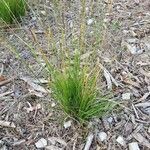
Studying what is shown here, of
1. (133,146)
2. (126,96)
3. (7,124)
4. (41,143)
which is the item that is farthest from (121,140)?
(7,124)

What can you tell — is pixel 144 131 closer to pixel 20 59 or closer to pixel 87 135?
pixel 87 135

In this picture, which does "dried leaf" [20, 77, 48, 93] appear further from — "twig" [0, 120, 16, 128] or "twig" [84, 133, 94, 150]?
"twig" [84, 133, 94, 150]

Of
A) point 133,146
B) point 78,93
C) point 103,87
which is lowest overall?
point 133,146

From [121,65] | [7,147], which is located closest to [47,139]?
[7,147]

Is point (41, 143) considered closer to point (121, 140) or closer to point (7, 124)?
point (7, 124)

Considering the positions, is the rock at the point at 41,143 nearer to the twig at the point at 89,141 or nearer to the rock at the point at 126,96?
the twig at the point at 89,141
